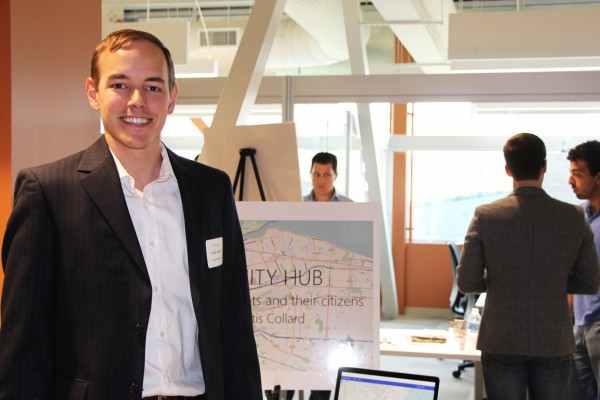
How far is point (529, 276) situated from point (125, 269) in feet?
6.62

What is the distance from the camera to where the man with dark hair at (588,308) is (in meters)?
3.44

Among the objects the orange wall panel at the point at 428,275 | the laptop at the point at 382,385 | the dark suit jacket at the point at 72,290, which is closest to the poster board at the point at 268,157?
the laptop at the point at 382,385

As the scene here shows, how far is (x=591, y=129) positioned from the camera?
1030 cm

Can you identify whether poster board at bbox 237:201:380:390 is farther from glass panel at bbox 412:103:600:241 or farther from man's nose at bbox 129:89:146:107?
glass panel at bbox 412:103:600:241

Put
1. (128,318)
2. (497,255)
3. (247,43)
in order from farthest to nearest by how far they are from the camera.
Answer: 1. (247,43)
2. (497,255)
3. (128,318)

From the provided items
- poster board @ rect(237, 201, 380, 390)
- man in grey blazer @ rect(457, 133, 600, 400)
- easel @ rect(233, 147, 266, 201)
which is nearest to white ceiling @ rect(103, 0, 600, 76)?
easel @ rect(233, 147, 266, 201)

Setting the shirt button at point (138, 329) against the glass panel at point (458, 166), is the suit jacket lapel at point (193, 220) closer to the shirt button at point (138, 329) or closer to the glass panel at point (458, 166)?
the shirt button at point (138, 329)

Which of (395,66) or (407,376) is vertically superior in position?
(395,66)

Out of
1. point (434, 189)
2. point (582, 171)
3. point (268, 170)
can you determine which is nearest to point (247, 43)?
point (268, 170)

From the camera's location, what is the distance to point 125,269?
1609mm

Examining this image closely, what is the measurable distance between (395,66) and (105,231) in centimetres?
889

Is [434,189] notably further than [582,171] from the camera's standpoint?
Yes

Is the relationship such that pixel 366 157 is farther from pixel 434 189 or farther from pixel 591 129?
pixel 591 129

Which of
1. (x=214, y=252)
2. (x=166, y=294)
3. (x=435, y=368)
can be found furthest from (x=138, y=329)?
(x=435, y=368)
